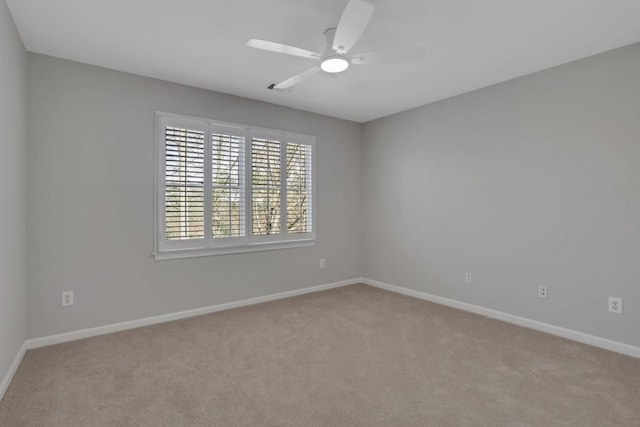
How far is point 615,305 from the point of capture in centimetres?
275

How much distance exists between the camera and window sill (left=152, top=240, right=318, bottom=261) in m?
3.40

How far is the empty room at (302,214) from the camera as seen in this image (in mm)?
2125

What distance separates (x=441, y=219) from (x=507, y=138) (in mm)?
1140

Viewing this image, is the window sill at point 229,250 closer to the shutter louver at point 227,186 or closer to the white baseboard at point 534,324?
the shutter louver at point 227,186

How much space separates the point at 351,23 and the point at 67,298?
10.3ft

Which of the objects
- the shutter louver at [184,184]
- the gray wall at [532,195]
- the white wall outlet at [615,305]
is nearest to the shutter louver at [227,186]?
the shutter louver at [184,184]

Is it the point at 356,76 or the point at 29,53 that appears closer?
the point at 29,53

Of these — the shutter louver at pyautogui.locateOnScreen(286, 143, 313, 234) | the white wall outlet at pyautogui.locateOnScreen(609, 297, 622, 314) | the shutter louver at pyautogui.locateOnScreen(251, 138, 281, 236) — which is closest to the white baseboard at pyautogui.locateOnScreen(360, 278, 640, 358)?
the white wall outlet at pyautogui.locateOnScreen(609, 297, 622, 314)

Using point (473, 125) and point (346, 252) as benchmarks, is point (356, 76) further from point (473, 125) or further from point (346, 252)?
point (346, 252)

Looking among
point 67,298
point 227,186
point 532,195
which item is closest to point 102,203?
point 67,298

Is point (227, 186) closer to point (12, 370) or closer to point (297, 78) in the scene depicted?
point (297, 78)

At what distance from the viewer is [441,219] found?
4.07 m

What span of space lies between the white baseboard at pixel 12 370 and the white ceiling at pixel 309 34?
236 cm

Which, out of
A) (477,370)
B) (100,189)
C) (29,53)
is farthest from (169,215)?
(477,370)
